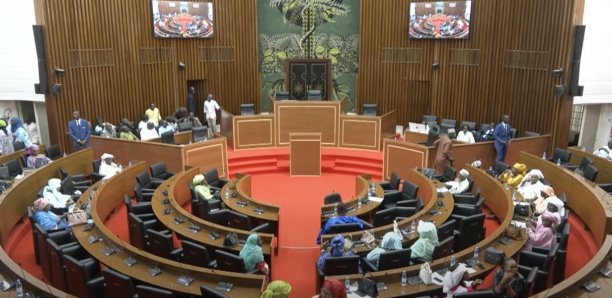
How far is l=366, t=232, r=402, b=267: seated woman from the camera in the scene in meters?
6.88

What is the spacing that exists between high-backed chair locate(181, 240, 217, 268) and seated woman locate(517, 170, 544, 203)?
5.86 meters

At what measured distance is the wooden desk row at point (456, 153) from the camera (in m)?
12.0

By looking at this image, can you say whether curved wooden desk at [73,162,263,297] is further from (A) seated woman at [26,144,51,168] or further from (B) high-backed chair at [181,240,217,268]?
(A) seated woman at [26,144,51,168]

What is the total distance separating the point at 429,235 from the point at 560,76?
Answer: 315 inches

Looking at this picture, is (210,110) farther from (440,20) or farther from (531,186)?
(531,186)

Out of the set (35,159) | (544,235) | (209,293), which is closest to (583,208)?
(544,235)

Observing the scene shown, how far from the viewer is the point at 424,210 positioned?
8.46 meters

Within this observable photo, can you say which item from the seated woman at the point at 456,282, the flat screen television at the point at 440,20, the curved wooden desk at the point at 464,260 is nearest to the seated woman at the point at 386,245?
the curved wooden desk at the point at 464,260

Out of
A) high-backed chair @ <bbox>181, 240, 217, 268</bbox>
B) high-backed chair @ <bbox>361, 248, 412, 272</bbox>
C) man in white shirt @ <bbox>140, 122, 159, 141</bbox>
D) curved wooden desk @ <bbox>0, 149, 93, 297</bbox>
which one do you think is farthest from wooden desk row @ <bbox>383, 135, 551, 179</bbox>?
curved wooden desk @ <bbox>0, 149, 93, 297</bbox>

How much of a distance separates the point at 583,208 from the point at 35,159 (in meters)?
10.9

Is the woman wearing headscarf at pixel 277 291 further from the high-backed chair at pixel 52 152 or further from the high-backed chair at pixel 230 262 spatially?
the high-backed chair at pixel 52 152

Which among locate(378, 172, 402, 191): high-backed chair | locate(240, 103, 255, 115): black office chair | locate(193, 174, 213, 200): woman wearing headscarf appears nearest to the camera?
locate(193, 174, 213, 200): woman wearing headscarf

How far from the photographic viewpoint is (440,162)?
11.6m

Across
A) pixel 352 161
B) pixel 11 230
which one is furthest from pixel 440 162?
pixel 11 230
